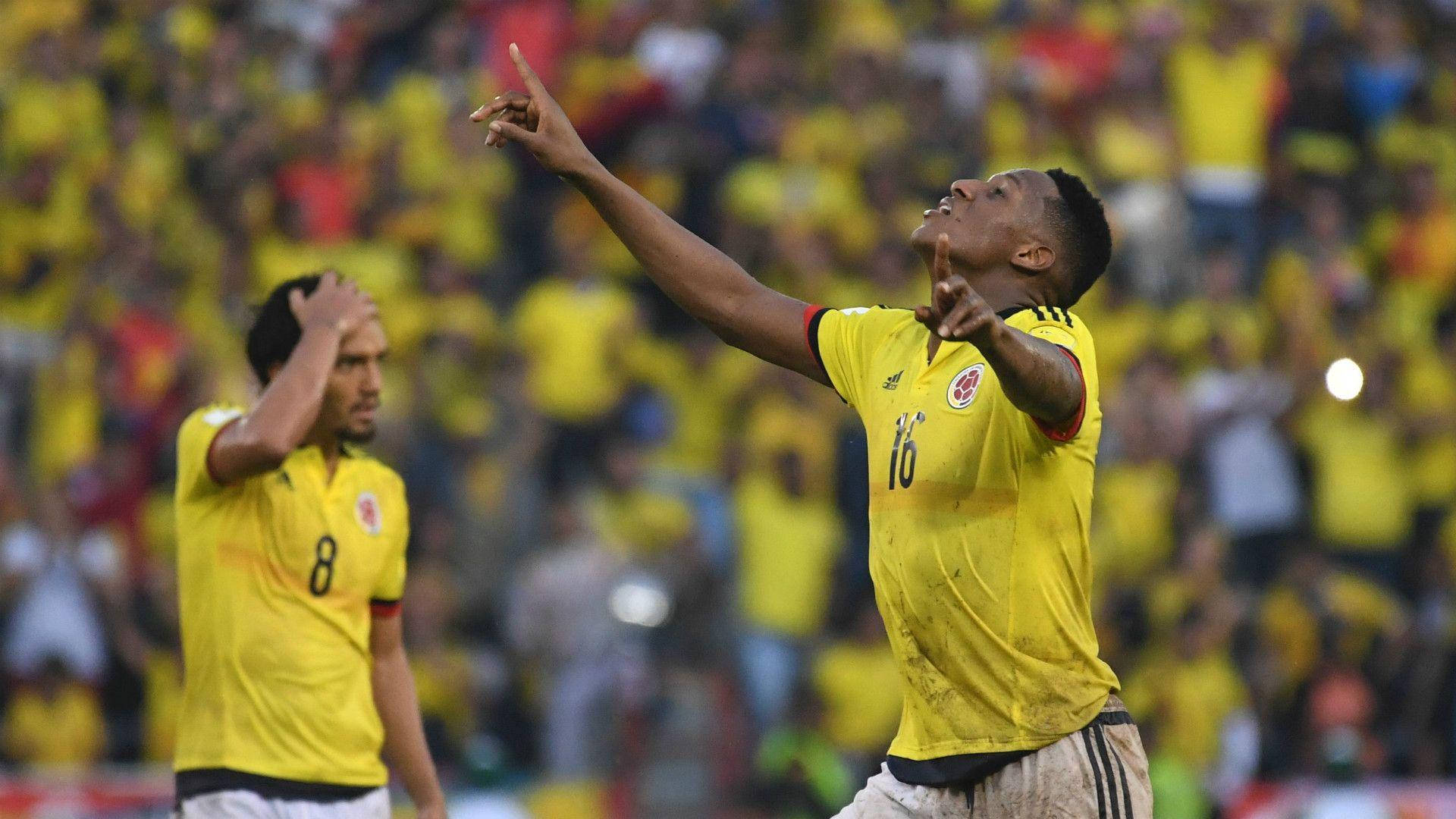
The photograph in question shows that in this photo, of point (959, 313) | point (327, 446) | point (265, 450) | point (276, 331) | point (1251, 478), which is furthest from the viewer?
point (1251, 478)

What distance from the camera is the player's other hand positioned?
524 centimetres

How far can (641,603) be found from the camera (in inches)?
449

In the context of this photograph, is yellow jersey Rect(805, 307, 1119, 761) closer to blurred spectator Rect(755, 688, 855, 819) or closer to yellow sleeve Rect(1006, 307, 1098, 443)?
yellow sleeve Rect(1006, 307, 1098, 443)

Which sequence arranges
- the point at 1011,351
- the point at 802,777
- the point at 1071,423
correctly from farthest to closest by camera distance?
the point at 802,777 < the point at 1071,423 < the point at 1011,351

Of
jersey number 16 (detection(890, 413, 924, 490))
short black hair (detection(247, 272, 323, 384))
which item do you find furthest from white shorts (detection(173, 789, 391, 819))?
jersey number 16 (detection(890, 413, 924, 490))

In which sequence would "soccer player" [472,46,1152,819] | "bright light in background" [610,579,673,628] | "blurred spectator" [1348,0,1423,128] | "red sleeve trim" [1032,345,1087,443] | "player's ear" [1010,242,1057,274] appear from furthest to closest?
1. "blurred spectator" [1348,0,1423,128]
2. "bright light in background" [610,579,673,628]
3. "player's ear" [1010,242,1057,274]
4. "soccer player" [472,46,1152,819]
5. "red sleeve trim" [1032,345,1087,443]

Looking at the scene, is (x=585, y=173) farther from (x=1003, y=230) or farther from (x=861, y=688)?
(x=861, y=688)

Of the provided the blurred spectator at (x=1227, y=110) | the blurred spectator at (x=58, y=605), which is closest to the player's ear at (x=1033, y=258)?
the blurred spectator at (x=58, y=605)

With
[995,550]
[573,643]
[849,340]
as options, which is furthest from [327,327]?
[573,643]

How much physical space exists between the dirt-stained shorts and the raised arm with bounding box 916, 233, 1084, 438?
0.86m

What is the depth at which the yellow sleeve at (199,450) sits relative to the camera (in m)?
6.09

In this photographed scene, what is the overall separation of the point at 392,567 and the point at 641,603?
16.2 feet

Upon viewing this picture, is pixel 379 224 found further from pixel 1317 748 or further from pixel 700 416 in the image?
pixel 1317 748

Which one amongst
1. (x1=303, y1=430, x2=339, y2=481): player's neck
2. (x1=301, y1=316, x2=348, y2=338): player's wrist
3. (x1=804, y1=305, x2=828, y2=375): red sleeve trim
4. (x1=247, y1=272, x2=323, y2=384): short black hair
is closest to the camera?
(x1=804, y1=305, x2=828, y2=375): red sleeve trim
